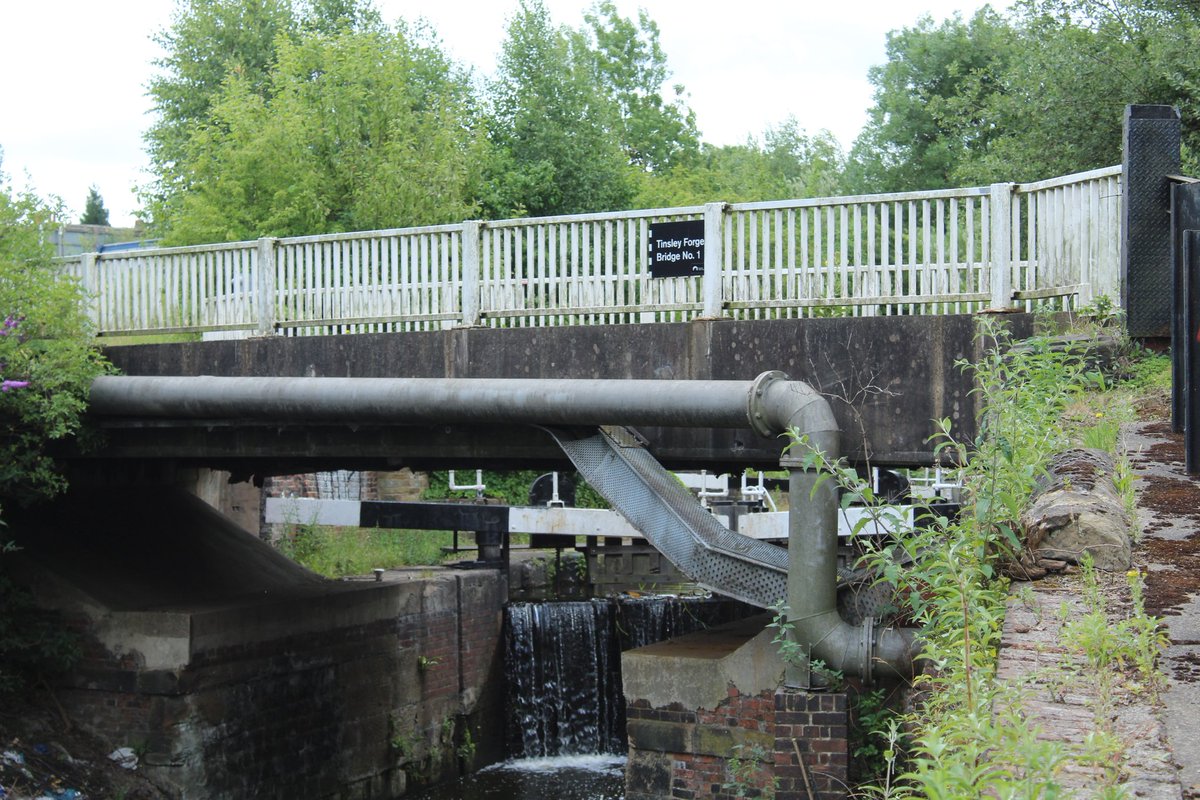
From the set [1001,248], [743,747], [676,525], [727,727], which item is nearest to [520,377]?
[676,525]

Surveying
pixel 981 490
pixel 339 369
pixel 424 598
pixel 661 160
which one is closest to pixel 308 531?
pixel 424 598

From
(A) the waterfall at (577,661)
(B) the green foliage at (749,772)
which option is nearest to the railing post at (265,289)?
(B) the green foliage at (749,772)

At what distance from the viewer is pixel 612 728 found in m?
19.2

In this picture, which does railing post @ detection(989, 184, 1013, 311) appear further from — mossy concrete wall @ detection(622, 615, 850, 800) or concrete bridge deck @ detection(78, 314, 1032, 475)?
mossy concrete wall @ detection(622, 615, 850, 800)

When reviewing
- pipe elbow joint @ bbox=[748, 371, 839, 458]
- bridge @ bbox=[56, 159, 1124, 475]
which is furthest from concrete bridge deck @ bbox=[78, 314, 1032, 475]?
pipe elbow joint @ bbox=[748, 371, 839, 458]

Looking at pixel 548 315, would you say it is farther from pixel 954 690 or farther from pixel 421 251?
pixel 954 690

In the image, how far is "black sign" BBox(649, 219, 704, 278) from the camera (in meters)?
10.5

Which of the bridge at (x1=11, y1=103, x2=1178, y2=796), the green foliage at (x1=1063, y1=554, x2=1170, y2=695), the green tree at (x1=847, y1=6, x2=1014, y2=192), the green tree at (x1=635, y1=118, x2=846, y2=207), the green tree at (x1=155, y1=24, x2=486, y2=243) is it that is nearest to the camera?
the green foliage at (x1=1063, y1=554, x2=1170, y2=695)

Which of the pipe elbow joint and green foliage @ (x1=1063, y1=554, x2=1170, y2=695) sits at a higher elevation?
the pipe elbow joint

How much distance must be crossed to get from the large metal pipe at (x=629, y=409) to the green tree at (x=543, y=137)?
748 inches

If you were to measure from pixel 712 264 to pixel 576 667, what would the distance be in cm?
1027

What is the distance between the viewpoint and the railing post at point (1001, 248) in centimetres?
962

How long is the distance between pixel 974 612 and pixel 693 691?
5.36 metres

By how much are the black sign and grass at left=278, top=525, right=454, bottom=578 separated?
41.1ft
